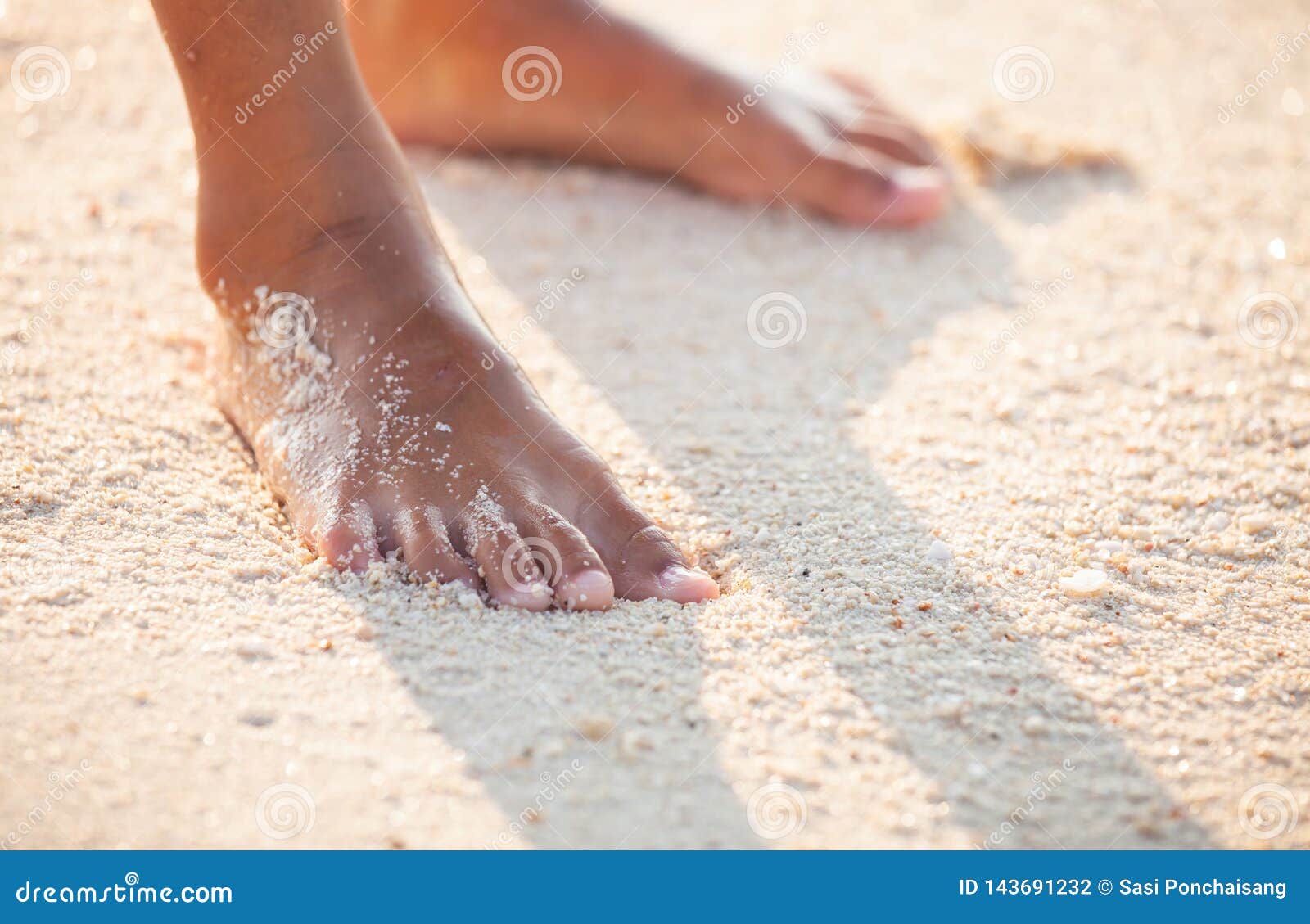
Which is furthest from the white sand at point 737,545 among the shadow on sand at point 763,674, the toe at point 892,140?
the toe at point 892,140

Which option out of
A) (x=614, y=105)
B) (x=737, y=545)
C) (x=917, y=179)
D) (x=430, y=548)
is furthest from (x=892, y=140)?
(x=430, y=548)

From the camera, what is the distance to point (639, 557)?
4.68ft

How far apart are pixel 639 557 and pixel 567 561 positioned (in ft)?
0.31

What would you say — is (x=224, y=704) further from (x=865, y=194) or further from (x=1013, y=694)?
(x=865, y=194)

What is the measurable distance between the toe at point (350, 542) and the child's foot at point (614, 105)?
4.43 feet

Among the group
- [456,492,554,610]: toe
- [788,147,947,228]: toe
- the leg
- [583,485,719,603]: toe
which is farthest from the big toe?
[456,492,554,610]: toe

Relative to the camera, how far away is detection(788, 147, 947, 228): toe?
239cm

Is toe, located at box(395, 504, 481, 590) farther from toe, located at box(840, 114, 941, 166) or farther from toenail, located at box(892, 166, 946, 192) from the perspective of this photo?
toe, located at box(840, 114, 941, 166)

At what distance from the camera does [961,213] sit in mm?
2496

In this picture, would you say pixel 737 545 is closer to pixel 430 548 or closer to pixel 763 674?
pixel 763 674

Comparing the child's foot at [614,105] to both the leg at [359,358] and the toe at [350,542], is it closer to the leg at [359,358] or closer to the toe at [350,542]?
the leg at [359,358]

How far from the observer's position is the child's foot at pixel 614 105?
2.42 meters

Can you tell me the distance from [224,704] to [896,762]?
690mm

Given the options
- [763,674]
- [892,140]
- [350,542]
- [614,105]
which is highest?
[892,140]
